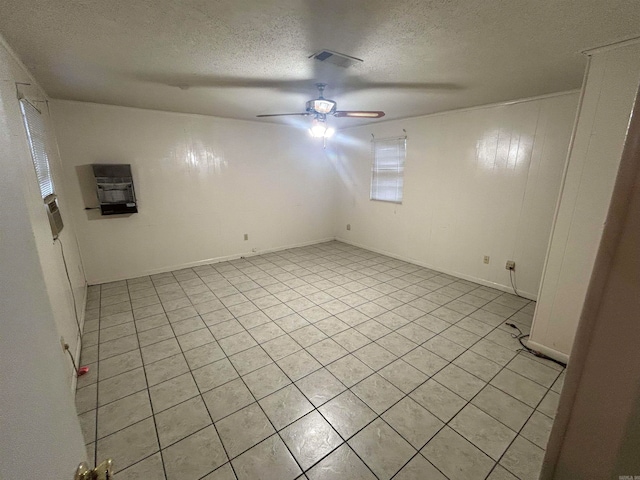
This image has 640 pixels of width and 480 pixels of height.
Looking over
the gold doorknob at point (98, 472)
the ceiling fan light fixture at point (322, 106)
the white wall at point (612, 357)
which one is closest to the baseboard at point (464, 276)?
the ceiling fan light fixture at point (322, 106)

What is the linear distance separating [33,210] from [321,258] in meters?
3.73

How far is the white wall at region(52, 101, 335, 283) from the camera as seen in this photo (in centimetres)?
345

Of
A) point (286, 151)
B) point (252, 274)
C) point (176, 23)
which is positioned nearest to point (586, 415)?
point (176, 23)

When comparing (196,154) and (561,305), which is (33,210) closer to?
(196,154)

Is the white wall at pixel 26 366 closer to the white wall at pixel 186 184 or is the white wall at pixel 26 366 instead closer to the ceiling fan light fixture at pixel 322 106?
the ceiling fan light fixture at pixel 322 106

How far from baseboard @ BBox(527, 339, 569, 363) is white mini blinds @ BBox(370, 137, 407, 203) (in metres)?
2.76

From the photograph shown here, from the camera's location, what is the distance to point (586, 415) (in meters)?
0.40

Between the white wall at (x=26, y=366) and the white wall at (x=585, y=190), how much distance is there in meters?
2.47

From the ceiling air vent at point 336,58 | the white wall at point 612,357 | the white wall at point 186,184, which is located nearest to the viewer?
the white wall at point 612,357

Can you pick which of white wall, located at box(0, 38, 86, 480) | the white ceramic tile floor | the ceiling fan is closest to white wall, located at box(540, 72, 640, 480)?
white wall, located at box(0, 38, 86, 480)

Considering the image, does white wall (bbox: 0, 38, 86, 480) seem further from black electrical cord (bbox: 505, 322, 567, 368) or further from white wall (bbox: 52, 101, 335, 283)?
white wall (bbox: 52, 101, 335, 283)

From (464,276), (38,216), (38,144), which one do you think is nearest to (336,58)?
(38,216)

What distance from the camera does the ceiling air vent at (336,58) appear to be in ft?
6.27

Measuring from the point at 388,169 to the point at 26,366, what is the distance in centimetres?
475
